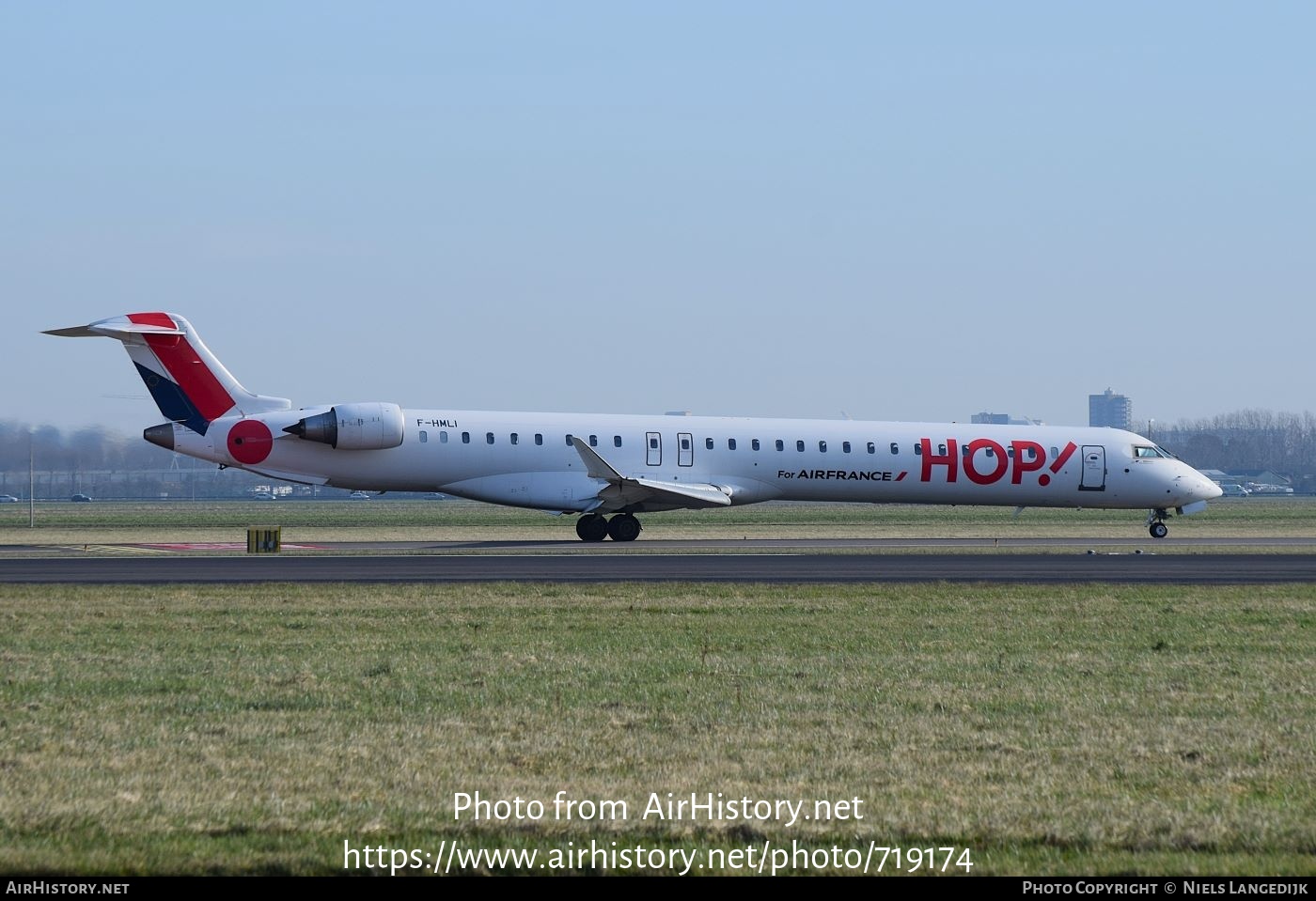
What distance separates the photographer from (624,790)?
25.7 ft

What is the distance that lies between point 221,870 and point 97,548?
29077 mm

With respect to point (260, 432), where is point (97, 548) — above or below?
below

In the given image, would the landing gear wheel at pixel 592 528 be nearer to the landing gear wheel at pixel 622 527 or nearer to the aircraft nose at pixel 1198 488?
the landing gear wheel at pixel 622 527

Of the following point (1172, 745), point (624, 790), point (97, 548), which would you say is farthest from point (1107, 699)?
point (97, 548)

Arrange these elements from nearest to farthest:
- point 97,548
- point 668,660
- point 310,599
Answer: point 668,660 < point 310,599 < point 97,548

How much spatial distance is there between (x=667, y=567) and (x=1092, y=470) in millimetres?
17334

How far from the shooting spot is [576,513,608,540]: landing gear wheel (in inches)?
1410

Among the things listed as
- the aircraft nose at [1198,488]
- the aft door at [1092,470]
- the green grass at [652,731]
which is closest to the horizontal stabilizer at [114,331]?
the green grass at [652,731]

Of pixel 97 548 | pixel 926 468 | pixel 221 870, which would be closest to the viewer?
pixel 221 870

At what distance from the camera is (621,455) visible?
3534cm

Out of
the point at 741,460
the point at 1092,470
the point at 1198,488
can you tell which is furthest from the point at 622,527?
the point at 1198,488

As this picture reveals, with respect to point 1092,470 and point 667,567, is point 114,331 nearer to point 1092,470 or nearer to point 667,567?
point 667,567

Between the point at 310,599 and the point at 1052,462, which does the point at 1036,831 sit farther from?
the point at 1052,462

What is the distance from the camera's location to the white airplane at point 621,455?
108ft
